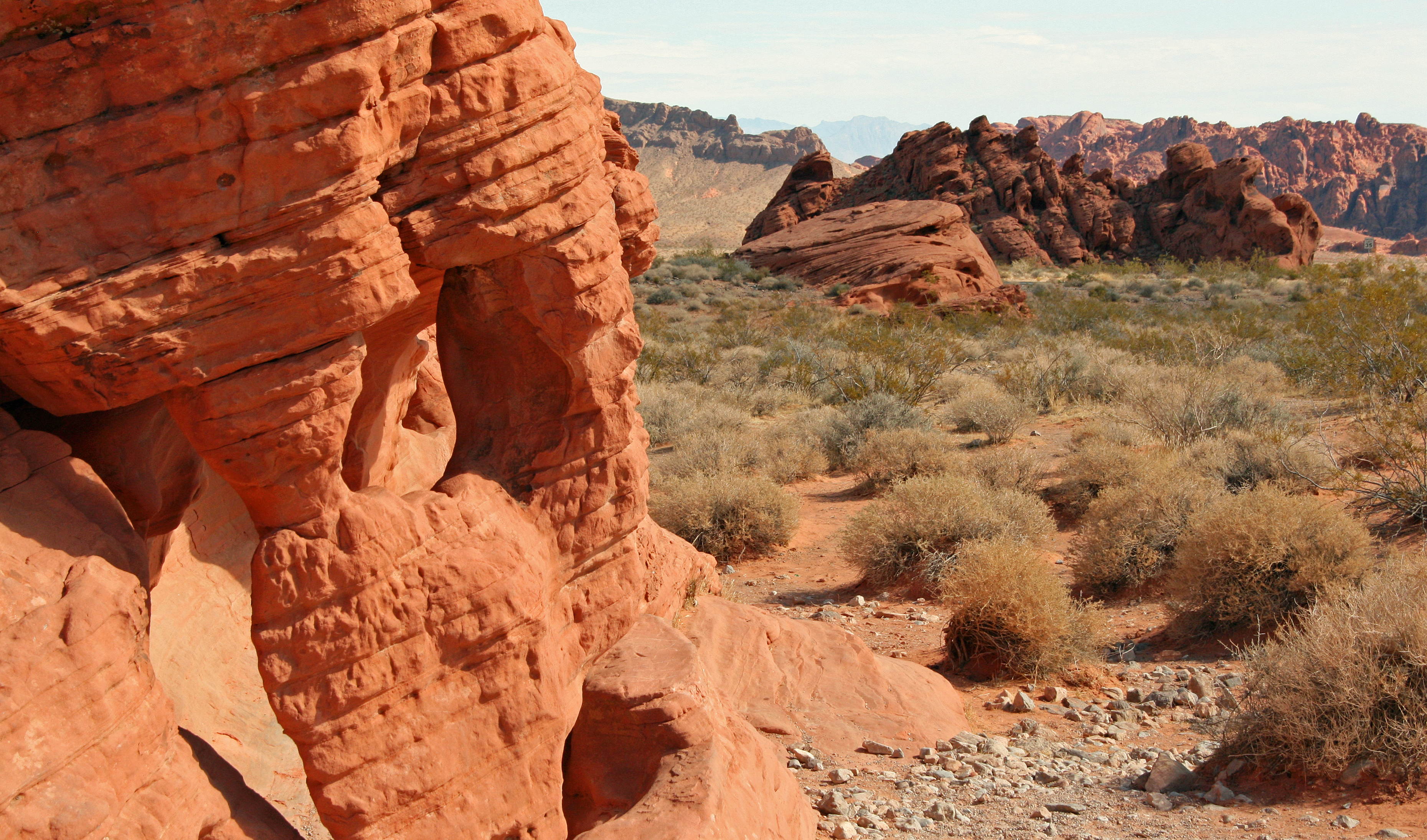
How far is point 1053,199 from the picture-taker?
133 ft

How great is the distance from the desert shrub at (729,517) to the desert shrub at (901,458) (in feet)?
6.33

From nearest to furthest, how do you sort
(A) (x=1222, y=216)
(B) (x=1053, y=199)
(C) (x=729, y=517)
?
(C) (x=729, y=517) → (A) (x=1222, y=216) → (B) (x=1053, y=199)

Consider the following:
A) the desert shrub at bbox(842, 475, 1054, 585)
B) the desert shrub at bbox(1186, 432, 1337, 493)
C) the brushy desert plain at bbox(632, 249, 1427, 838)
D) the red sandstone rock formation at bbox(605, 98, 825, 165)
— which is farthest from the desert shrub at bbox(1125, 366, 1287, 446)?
the red sandstone rock formation at bbox(605, 98, 825, 165)

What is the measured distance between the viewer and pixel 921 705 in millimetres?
5949

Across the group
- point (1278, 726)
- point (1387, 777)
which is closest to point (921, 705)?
point (1278, 726)

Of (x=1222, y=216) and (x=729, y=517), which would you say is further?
(x=1222, y=216)

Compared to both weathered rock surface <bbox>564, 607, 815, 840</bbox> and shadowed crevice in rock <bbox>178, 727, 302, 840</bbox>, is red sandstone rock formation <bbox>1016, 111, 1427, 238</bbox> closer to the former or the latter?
weathered rock surface <bbox>564, 607, 815, 840</bbox>

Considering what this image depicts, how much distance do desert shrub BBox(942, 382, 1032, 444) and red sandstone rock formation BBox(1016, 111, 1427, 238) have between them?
62.9 meters

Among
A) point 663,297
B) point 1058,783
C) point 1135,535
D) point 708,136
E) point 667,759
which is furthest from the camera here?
point 708,136

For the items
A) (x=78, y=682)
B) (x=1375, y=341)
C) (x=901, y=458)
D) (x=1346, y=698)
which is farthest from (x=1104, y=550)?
(x=78, y=682)

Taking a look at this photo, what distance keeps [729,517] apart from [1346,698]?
237 inches

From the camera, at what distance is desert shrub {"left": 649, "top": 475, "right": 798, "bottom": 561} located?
985 centimetres

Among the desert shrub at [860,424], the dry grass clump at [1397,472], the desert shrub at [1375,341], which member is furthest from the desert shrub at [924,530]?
the desert shrub at [1375,341]

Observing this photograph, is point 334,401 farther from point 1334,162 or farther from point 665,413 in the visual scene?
point 1334,162
